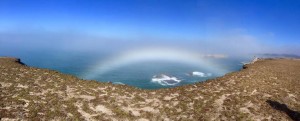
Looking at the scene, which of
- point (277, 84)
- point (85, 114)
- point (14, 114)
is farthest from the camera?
point (277, 84)

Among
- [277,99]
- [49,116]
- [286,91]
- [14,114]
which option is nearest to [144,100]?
[49,116]

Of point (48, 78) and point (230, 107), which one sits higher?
point (48, 78)

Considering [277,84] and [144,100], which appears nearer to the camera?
[144,100]

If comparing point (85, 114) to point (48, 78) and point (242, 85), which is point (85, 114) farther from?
point (242, 85)

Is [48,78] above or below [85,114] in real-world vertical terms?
above

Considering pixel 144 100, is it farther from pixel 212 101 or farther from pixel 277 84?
pixel 277 84

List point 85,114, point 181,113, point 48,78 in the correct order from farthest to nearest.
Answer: point 48,78 < point 181,113 < point 85,114

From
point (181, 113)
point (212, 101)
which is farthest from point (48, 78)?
point (212, 101)
